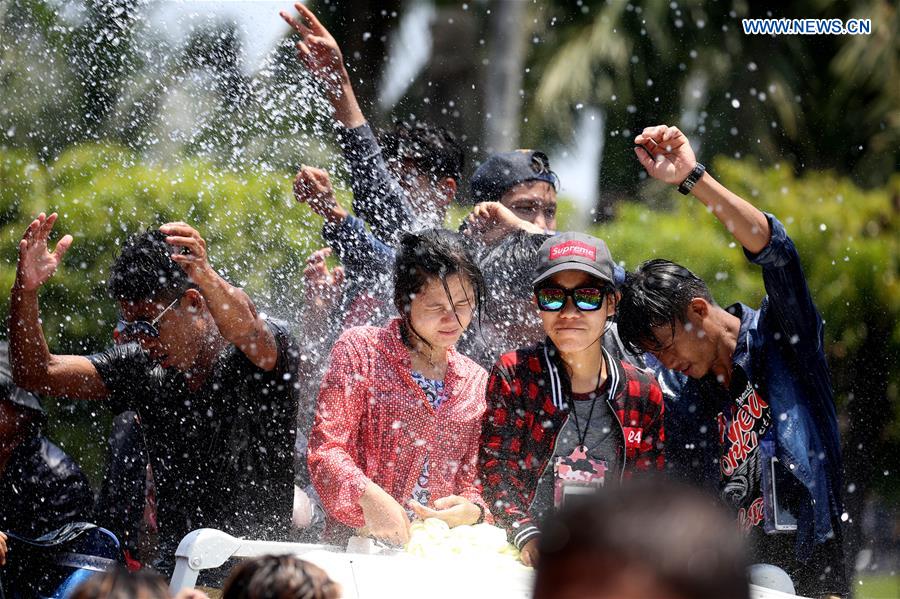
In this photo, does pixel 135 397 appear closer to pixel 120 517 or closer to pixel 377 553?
pixel 120 517

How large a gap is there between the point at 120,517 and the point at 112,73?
392 centimetres

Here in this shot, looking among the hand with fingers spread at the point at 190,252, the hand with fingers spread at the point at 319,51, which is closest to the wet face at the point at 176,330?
the hand with fingers spread at the point at 190,252

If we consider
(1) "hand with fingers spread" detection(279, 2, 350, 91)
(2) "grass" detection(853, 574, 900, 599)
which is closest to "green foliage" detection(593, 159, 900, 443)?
(2) "grass" detection(853, 574, 900, 599)

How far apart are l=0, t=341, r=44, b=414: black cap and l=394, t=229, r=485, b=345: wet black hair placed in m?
1.30

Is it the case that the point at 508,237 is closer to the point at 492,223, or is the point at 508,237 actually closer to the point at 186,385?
the point at 492,223

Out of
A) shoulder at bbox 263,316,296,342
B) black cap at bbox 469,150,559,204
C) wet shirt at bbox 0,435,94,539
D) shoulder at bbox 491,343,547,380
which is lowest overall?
wet shirt at bbox 0,435,94,539

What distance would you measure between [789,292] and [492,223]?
1235 millimetres

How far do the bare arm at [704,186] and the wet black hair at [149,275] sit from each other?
152 centimetres

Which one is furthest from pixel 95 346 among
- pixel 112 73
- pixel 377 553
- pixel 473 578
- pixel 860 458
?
pixel 860 458

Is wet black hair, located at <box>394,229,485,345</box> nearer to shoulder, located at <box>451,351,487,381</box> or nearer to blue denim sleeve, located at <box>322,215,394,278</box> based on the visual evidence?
shoulder, located at <box>451,351,487,381</box>

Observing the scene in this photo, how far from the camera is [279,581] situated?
185 cm

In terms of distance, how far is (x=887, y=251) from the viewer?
7922 mm

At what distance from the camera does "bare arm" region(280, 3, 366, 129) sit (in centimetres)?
418

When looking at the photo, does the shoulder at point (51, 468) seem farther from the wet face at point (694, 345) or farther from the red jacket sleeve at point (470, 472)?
the wet face at point (694, 345)
